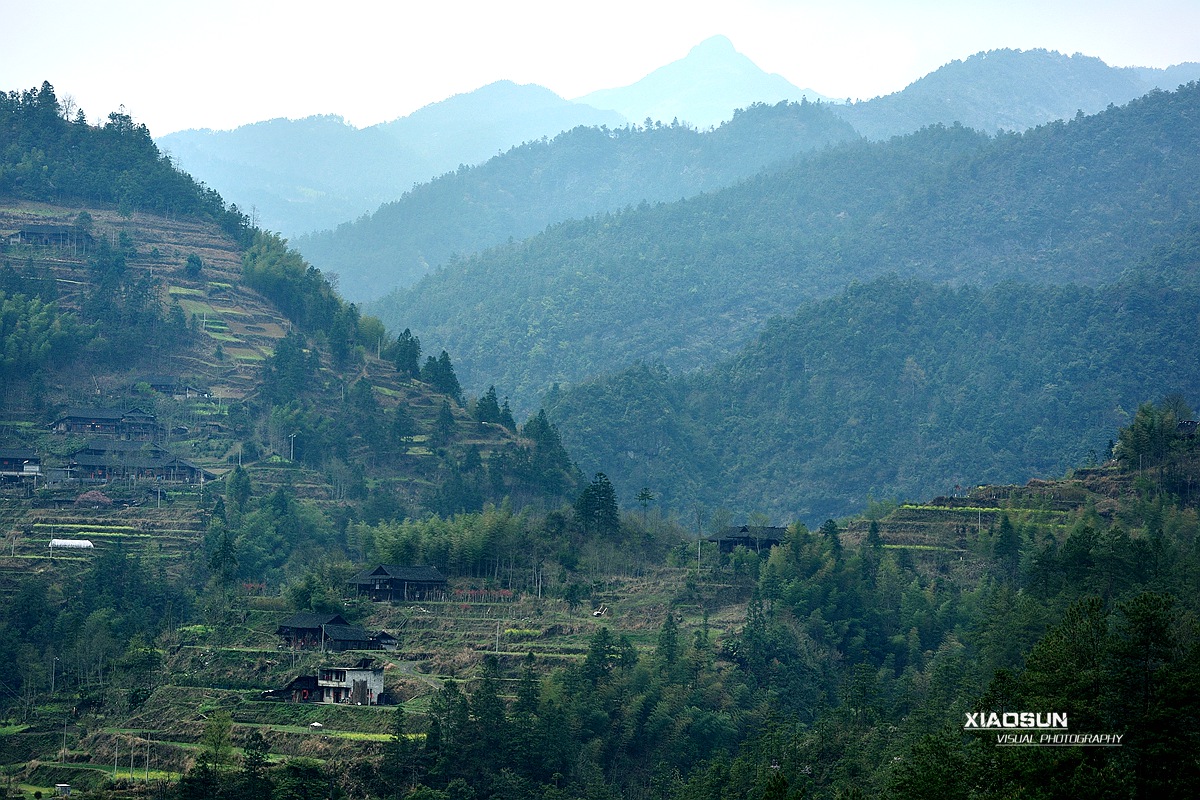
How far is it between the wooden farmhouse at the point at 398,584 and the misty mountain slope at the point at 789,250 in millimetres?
85579

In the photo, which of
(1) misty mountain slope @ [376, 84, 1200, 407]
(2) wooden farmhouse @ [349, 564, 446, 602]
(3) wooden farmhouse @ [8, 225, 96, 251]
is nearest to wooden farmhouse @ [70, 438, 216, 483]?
(3) wooden farmhouse @ [8, 225, 96, 251]

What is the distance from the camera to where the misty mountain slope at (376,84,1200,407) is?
6727 inches

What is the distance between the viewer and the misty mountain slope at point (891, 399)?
131625mm

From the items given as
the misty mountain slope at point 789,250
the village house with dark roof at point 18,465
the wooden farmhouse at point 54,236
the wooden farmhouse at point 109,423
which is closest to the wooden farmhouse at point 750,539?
the wooden farmhouse at point 109,423

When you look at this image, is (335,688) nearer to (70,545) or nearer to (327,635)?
(327,635)

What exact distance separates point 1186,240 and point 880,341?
30590mm

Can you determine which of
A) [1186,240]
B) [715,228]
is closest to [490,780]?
[1186,240]

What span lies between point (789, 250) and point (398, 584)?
391 feet

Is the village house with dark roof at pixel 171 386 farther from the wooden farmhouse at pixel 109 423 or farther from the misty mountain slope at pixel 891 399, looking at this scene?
the misty mountain slope at pixel 891 399

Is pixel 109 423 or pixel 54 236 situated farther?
pixel 54 236

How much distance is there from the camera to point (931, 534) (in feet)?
285

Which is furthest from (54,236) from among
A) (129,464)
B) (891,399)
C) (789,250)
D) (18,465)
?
(789,250)

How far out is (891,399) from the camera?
14425cm

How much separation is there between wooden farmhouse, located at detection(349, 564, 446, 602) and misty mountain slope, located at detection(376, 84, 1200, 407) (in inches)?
3369
